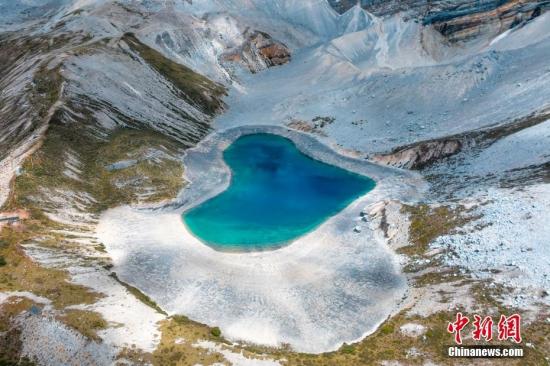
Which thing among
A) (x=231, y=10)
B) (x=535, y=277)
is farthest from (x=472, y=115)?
(x=231, y=10)

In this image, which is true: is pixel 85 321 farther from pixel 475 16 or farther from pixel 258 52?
pixel 475 16

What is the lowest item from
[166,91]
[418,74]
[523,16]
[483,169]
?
[483,169]

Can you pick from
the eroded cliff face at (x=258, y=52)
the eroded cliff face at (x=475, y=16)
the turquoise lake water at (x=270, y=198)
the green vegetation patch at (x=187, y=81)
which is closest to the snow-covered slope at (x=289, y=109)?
the green vegetation patch at (x=187, y=81)

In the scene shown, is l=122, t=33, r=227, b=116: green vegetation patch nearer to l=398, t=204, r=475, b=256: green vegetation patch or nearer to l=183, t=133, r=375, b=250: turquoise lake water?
l=183, t=133, r=375, b=250: turquoise lake water

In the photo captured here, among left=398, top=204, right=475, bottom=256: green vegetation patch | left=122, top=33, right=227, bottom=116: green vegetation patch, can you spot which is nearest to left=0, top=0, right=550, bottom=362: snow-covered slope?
left=122, top=33, right=227, bottom=116: green vegetation patch

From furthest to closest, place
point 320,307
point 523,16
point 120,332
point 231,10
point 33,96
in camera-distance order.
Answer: point 231,10 < point 523,16 < point 33,96 < point 320,307 < point 120,332

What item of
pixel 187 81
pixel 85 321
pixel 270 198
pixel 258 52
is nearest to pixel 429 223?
pixel 270 198

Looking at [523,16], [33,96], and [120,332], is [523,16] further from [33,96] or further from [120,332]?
[120,332]

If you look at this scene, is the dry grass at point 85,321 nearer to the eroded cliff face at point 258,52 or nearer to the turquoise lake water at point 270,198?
the turquoise lake water at point 270,198
